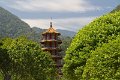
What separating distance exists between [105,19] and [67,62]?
5600mm

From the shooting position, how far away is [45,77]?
62031mm

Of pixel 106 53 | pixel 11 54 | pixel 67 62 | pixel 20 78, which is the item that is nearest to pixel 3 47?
pixel 11 54

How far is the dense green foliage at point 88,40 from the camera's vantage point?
1193 inches

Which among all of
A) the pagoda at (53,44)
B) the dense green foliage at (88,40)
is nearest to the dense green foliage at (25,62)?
the pagoda at (53,44)

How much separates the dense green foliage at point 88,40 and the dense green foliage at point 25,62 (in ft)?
86.6

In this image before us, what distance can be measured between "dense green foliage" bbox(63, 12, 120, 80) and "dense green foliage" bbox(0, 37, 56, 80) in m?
26.4

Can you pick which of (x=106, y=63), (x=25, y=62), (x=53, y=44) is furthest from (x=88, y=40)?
(x=53, y=44)

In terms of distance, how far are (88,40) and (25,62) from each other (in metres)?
30.8

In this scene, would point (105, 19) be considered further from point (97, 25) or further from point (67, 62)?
point (67, 62)

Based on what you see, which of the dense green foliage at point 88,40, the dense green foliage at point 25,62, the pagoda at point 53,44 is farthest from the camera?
the pagoda at point 53,44

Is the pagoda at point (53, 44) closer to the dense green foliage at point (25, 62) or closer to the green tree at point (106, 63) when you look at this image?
the dense green foliage at point (25, 62)

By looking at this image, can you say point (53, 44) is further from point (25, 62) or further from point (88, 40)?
point (88, 40)

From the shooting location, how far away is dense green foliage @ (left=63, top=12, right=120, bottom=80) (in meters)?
30.3

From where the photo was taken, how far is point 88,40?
31.7 meters
